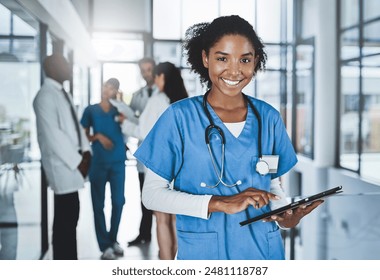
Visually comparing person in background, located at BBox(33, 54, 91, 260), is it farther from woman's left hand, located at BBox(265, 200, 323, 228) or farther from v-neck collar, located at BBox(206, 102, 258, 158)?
woman's left hand, located at BBox(265, 200, 323, 228)

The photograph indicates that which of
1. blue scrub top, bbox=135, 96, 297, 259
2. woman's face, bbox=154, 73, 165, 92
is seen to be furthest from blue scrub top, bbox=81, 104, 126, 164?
blue scrub top, bbox=135, 96, 297, 259

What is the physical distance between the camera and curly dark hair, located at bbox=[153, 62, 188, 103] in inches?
71.9

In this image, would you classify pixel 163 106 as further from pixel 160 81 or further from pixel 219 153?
pixel 219 153

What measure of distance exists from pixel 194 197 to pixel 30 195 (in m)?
1.13

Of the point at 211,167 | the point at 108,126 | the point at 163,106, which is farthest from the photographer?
the point at 108,126

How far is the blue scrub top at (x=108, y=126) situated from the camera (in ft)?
6.35

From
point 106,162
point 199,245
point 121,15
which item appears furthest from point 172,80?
point 199,245

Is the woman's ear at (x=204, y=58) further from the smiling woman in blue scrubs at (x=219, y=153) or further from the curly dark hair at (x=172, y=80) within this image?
the curly dark hair at (x=172, y=80)

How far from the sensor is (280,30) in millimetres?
1865

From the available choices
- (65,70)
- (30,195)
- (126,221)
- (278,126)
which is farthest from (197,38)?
(30,195)

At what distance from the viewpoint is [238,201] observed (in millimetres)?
1165

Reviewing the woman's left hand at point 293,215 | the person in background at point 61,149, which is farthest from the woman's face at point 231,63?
the person in background at point 61,149

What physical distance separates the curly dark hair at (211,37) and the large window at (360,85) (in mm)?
993

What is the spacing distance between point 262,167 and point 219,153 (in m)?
0.12
